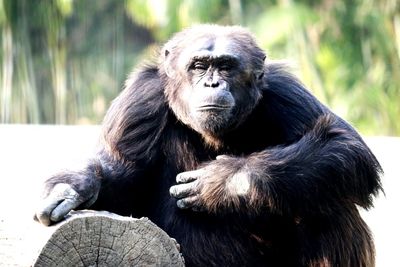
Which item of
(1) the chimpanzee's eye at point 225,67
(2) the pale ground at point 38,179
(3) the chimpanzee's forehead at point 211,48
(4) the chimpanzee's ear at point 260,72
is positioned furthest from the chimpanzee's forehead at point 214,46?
(2) the pale ground at point 38,179

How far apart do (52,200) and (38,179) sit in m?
3.46

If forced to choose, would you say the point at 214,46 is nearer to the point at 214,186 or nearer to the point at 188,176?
the point at 188,176

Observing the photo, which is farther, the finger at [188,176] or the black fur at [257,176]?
the finger at [188,176]

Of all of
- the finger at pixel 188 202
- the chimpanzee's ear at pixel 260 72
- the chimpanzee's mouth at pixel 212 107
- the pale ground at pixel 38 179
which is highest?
Result: the chimpanzee's ear at pixel 260 72

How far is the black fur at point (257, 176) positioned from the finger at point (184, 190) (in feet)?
0.31

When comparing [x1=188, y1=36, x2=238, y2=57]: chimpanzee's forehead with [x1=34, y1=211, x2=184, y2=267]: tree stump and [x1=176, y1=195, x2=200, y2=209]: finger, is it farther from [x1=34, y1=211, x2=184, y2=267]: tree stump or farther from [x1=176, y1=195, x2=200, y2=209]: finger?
[x1=34, y1=211, x2=184, y2=267]: tree stump

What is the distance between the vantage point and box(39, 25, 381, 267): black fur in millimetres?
7613

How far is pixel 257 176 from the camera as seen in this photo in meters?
7.53

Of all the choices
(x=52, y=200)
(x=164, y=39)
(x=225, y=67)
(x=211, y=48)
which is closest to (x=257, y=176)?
(x=225, y=67)

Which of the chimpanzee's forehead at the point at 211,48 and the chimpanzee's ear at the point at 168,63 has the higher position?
the chimpanzee's forehead at the point at 211,48

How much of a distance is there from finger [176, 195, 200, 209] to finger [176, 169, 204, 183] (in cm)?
14

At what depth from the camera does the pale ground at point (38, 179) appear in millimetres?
6703

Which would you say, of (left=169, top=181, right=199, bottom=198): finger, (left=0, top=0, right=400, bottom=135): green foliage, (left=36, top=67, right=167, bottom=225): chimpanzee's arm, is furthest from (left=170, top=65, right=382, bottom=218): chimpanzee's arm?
(left=0, top=0, right=400, bottom=135): green foliage

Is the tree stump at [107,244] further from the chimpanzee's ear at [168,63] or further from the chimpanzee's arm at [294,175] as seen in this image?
the chimpanzee's ear at [168,63]
